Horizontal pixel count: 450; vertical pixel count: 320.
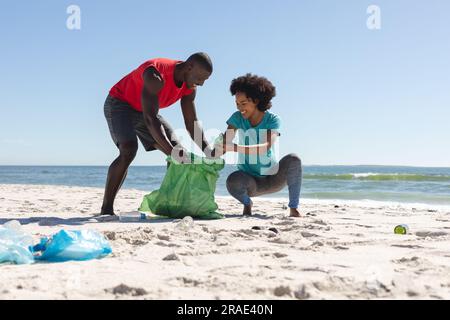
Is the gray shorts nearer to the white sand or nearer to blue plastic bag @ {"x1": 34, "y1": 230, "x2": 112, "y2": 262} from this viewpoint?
the white sand

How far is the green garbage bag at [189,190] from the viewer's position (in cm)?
390

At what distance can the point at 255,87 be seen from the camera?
3967 millimetres

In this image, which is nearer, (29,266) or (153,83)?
(29,266)

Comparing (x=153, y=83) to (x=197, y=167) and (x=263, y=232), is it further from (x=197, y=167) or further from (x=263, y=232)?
(x=263, y=232)

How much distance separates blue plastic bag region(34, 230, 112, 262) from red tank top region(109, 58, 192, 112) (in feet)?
6.76

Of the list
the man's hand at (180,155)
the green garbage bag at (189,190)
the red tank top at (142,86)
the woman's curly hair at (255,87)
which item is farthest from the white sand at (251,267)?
the red tank top at (142,86)

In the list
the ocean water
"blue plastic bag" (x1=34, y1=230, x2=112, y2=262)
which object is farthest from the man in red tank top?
the ocean water

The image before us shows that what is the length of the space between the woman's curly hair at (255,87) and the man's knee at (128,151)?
3.32ft

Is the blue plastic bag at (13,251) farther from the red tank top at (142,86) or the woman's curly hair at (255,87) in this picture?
the woman's curly hair at (255,87)

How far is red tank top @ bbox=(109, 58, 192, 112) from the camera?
4019 mm

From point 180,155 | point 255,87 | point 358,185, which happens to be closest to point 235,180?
point 180,155

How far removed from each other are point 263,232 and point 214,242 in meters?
0.47

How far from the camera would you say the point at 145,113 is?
387cm
